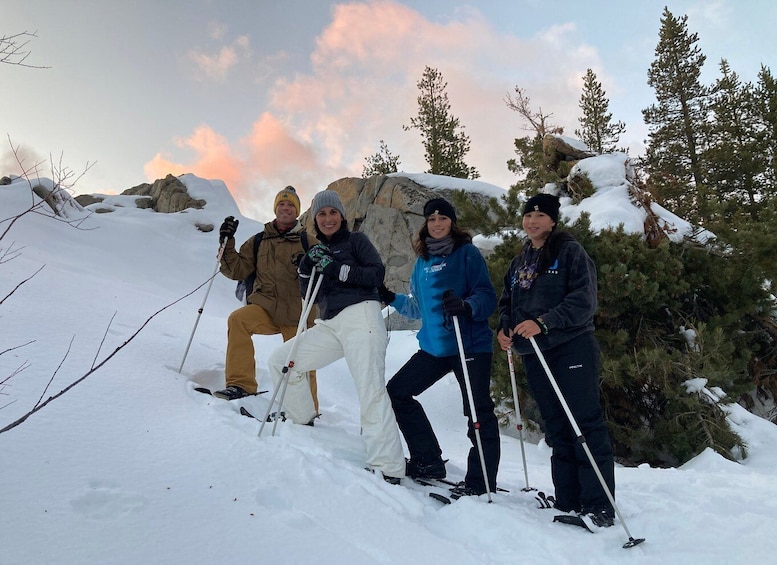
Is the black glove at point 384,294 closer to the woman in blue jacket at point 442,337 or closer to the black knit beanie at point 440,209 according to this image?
the woman in blue jacket at point 442,337

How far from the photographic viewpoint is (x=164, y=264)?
55.1 feet

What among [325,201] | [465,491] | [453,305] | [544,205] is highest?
[544,205]

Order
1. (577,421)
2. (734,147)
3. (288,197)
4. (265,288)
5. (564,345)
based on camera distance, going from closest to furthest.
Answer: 1. (577,421)
2. (564,345)
3. (265,288)
4. (288,197)
5. (734,147)

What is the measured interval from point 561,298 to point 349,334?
1543 millimetres

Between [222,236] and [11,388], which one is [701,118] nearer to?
[222,236]

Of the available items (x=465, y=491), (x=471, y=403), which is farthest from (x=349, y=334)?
(x=465, y=491)

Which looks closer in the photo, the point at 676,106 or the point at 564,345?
the point at 564,345

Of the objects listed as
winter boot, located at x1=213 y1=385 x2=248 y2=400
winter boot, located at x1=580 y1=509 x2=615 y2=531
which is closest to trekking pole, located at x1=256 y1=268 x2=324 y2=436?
winter boot, located at x1=213 y1=385 x2=248 y2=400

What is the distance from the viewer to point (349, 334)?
3678 mm

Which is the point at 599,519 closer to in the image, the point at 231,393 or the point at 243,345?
the point at 231,393

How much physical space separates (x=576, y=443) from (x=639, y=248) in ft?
13.7

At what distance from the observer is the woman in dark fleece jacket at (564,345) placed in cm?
311

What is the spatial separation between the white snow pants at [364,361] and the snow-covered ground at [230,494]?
0.24m

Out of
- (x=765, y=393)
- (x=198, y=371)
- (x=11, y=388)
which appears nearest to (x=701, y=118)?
(x=765, y=393)
